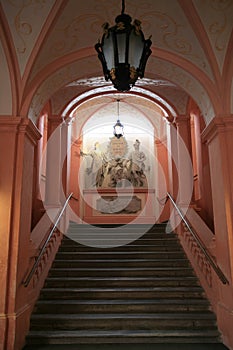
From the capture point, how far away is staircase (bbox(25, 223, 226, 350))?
4.27m

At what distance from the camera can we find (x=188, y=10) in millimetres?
4125

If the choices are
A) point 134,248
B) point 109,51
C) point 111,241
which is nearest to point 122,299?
point 134,248

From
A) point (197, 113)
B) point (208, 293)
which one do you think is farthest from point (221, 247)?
point (197, 113)

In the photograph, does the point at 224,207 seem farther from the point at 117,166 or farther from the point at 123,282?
the point at 117,166

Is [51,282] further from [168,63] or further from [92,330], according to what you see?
[168,63]

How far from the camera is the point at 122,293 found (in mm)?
5172

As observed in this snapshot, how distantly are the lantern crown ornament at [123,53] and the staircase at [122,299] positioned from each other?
3.54 meters

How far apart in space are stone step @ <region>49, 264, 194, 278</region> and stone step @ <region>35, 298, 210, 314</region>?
0.78 meters

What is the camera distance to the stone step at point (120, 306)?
15.8ft

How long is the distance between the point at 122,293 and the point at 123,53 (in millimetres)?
4106

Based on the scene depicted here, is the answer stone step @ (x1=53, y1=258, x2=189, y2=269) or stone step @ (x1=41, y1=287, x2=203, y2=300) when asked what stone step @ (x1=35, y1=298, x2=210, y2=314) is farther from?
stone step @ (x1=53, y1=258, x2=189, y2=269)

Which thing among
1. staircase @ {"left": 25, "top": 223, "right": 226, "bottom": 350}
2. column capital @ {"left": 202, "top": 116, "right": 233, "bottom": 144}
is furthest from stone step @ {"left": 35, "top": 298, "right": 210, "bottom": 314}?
column capital @ {"left": 202, "top": 116, "right": 233, "bottom": 144}

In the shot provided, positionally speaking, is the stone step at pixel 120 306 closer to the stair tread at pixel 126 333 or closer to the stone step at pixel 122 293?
the stone step at pixel 122 293

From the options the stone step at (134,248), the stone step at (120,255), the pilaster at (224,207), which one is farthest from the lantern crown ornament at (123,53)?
the stone step at (134,248)
